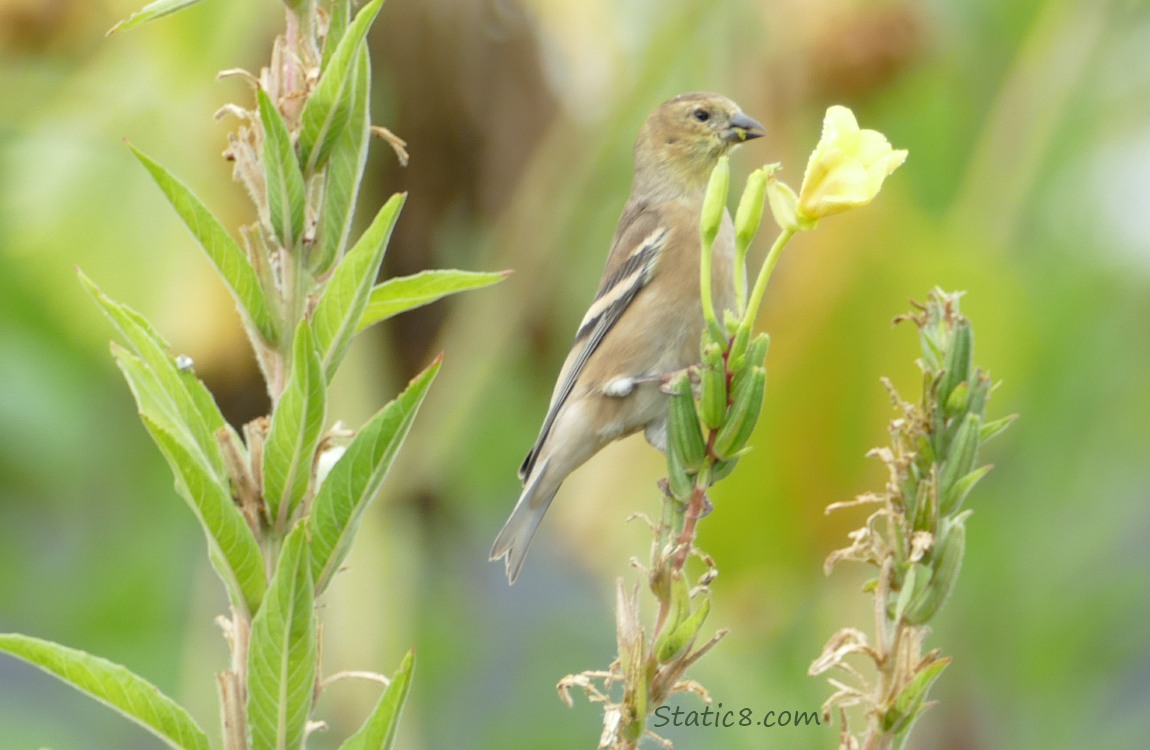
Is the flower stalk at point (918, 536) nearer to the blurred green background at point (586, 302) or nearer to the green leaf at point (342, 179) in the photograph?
the green leaf at point (342, 179)

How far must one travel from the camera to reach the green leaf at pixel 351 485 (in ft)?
3.03

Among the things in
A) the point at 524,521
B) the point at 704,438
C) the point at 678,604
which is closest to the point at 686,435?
the point at 704,438

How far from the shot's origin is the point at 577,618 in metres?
6.82

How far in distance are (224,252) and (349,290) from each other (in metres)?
0.09

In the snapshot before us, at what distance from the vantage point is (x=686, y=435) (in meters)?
1.01

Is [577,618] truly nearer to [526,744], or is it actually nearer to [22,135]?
[526,744]

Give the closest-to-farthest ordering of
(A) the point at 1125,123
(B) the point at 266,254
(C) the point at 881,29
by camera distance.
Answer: (B) the point at 266,254 < (C) the point at 881,29 < (A) the point at 1125,123

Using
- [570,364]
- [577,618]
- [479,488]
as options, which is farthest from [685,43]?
[577,618]

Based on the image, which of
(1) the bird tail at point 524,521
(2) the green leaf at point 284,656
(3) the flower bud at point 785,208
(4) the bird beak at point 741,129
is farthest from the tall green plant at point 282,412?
(4) the bird beak at point 741,129

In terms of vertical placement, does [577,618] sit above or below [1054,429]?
below

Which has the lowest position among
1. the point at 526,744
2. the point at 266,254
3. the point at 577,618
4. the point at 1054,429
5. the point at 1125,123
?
the point at 526,744

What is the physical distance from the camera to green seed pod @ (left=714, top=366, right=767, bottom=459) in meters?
1.00

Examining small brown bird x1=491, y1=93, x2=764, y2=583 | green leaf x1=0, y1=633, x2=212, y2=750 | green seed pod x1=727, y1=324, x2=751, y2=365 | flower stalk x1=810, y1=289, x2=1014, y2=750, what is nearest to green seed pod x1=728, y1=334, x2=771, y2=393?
green seed pod x1=727, y1=324, x2=751, y2=365

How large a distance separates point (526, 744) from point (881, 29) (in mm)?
3612
